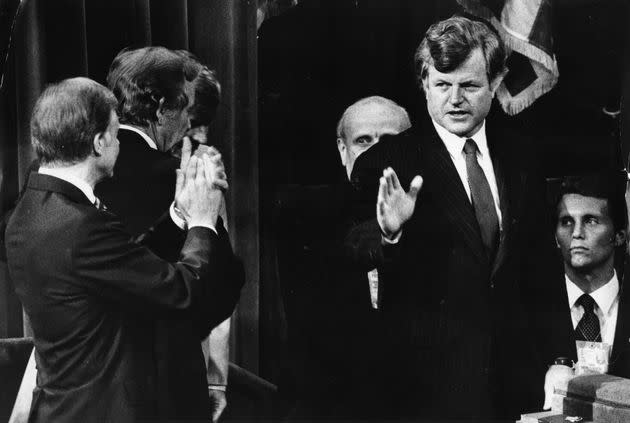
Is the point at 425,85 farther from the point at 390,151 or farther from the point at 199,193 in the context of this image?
the point at 199,193

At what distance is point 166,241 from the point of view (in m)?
2.67

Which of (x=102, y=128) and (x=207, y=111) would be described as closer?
(x=102, y=128)

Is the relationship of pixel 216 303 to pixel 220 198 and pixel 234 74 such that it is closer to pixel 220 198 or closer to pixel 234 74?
pixel 220 198

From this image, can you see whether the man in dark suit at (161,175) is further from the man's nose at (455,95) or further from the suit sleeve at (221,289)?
the man's nose at (455,95)

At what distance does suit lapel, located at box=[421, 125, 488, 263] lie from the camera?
2.84m

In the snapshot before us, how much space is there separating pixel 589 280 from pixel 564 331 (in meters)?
0.22

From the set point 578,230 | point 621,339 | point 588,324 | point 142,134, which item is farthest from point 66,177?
point 621,339

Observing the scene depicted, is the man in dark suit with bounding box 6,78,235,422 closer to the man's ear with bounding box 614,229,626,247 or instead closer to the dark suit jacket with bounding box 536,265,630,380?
the dark suit jacket with bounding box 536,265,630,380

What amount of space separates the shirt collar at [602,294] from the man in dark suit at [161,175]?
4.32 ft

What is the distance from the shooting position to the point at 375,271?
2.84m

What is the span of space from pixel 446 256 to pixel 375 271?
0.27m

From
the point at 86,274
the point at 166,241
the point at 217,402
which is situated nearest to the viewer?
the point at 86,274

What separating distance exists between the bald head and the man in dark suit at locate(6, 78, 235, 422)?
2.09 feet

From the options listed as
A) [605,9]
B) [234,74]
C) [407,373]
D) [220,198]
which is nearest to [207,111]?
[234,74]
